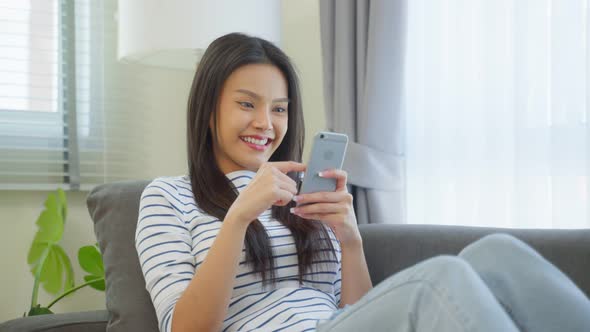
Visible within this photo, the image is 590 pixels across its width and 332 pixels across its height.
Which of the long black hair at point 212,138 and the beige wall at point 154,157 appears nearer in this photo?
the long black hair at point 212,138

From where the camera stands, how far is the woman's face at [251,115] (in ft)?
5.64

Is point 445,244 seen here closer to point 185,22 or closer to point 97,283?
point 185,22

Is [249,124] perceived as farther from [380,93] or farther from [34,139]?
[34,139]

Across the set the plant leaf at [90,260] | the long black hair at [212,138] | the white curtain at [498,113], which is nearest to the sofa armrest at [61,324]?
the long black hair at [212,138]

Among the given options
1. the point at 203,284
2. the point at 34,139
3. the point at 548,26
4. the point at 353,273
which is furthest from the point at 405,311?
the point at 34,139

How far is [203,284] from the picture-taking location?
1.42 meters

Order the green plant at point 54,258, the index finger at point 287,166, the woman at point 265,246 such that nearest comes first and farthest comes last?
the woman at point 265,246, the index finger at point 287,166, the green plant at point 54,258

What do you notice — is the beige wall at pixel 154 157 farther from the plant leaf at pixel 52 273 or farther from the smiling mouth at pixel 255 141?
the smiling mouth at pixel 255 141

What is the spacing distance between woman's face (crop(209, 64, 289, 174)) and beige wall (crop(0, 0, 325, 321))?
101 centimetres

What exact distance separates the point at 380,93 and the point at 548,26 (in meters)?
0.53

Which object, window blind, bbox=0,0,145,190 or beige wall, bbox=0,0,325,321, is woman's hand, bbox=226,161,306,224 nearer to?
beige wall, bbox=0,0,325,321

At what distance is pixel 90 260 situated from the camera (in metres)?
2.70

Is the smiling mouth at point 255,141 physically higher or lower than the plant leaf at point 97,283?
higher

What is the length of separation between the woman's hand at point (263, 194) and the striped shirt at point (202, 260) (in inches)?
7.1
